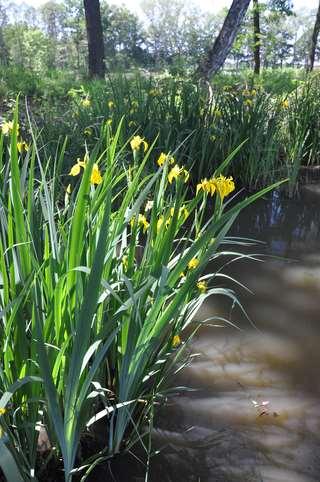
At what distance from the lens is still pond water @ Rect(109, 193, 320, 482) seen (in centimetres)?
138

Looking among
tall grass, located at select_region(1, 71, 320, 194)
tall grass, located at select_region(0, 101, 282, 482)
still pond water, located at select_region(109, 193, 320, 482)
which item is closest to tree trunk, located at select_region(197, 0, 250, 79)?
tall grass, located at select_region(1, 71, 320, 194)

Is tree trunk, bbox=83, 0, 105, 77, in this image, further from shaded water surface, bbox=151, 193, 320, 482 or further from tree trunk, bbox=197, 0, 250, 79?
shaded water surface, bbox=151, 193, 320, 482

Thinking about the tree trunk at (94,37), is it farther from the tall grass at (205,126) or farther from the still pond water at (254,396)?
the still pond water at (254,396)

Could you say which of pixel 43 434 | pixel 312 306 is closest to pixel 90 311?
pixel 43 434

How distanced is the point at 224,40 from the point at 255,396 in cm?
647

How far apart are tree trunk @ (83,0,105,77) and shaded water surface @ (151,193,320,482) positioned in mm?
7751

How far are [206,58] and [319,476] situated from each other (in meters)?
6.81

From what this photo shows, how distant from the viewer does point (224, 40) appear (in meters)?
7.05

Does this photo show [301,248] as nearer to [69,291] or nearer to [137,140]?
[137,140]

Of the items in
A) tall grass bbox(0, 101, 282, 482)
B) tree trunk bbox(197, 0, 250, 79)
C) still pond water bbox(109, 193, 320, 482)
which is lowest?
still pond water bbox(109, 193, 320, 482)

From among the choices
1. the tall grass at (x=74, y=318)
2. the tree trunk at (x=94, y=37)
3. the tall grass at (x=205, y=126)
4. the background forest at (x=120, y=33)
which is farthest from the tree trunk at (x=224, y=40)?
the background forest at (x=120, y=33)

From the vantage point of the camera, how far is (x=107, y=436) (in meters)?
1.38

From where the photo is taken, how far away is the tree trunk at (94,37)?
9.15 meters

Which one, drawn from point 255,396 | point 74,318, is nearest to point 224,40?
point 255,396
